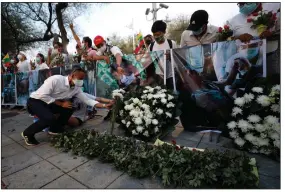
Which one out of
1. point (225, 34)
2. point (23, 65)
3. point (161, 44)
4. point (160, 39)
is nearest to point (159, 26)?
point (160, 39)

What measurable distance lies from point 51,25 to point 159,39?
57.7 ft

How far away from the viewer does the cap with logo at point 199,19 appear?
3.53 metres

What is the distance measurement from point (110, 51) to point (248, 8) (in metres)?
3.41

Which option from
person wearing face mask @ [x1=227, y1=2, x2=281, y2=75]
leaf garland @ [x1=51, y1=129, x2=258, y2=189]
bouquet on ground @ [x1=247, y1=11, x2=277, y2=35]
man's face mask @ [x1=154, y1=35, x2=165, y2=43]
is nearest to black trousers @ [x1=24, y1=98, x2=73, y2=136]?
leaf garland @ [x1=51, y1=129, x2=258, y2=189]

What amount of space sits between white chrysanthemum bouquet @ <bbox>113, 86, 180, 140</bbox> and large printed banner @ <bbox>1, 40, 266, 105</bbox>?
659mm

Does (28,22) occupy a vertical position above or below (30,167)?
above

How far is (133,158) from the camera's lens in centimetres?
241

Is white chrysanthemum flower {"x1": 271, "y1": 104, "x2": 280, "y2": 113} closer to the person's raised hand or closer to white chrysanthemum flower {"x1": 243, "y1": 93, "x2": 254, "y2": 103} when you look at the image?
white chrysanthemum flower {"x1": 243, "y1": 93, "x2": 254, "y2": 103}

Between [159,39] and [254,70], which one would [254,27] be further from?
[159,39]

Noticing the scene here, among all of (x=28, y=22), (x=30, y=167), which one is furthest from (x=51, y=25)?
(x=30, y=167)

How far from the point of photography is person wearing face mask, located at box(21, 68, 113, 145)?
11.6 ft

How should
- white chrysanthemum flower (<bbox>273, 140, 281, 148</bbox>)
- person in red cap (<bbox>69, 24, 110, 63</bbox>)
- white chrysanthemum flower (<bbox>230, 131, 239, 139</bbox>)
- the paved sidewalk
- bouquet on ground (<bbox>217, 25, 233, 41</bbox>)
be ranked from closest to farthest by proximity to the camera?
the paved sidewalk < white chrysanthemum flower (<bbox>273, 140, 281, 148</bbox>) < white chrysanthemum flower (<bbox>230, 131, 239, 139</bbox>) < bouquet on ground (<bbox>217, 25, 233, 41</bbox>) < person in red cap (<bbox>69, 24, 110, 63</bbox>)

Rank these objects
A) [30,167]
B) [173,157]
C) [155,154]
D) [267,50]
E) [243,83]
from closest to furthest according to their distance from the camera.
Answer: [173,157] < [155,154] < [30,167] < [267,50] < [243,83]

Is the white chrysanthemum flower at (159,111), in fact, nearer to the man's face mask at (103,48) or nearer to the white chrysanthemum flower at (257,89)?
the white chrysanthemum flower at (257,89)
